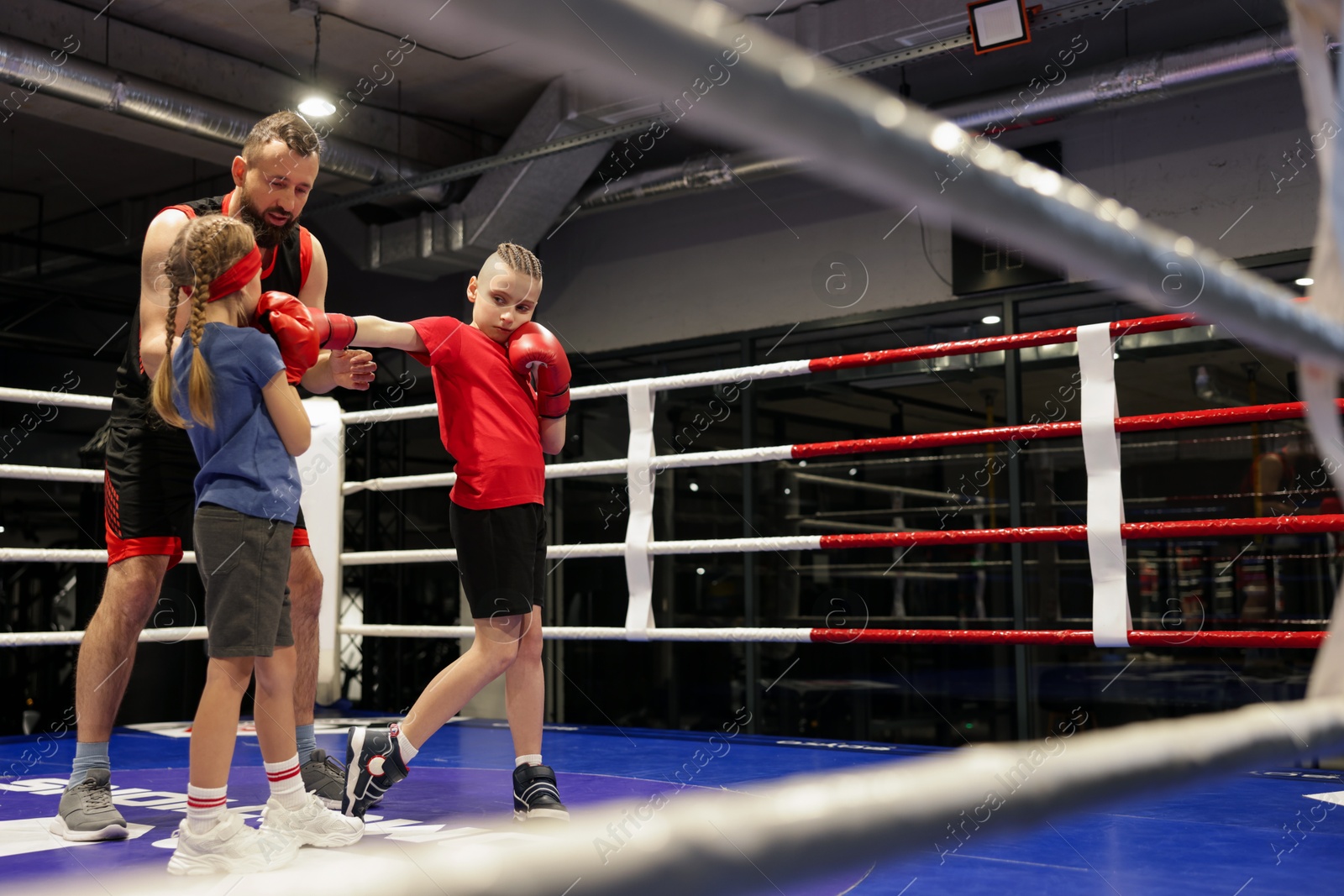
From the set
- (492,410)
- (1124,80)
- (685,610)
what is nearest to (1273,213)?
(1124,80)

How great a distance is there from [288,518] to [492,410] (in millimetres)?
408

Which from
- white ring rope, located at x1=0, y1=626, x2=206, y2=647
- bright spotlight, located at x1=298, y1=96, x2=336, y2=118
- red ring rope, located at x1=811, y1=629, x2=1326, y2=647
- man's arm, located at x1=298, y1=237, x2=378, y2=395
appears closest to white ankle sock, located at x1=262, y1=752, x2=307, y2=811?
man's arm, located at x1=298, y1=237, x2=378, y2=395

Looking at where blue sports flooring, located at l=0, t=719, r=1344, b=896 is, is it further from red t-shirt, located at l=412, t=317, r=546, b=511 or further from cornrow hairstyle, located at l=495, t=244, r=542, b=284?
cornrow hairstyle, located at l=495, t=244, r=542, b=284

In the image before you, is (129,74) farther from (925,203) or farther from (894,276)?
(925,203)

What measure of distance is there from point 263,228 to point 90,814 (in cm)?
88

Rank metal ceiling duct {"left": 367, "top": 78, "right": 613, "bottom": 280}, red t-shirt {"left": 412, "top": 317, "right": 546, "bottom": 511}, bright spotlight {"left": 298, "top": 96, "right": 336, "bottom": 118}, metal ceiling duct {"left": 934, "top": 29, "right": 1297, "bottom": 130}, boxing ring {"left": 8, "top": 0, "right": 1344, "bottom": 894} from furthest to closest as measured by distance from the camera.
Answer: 1. metal ceiling duct {"left": 367, "top": 78, "right": 613, "bottom": 280}
2. bright spotlight {"left": 298, "top": 96, "right": 336, "bottom": 118}
3. metal ceiling duct {"left": 934, "top": 29, "right": 1297, "bottom": 130}
4. red t-shirt {"left": 412, "top": 317, "right": 546, "bottom": 511}
5. boxing ring {"left": 8, "top": 0, "right": 1344, "bottom": 894}

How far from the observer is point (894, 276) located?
5.46m

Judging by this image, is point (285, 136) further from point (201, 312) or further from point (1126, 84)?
point (1126, 84)

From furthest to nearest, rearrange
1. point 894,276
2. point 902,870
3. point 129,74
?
point 894,276
point 129,74
point 902,870

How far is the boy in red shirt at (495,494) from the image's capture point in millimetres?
1672

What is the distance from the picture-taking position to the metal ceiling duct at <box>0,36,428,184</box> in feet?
14.3

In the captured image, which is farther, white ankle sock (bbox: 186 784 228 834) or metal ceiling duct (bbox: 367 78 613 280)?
metal ceiling duct (bbox: 367 78 613 280)

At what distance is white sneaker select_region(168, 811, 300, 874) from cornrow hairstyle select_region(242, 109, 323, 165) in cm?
94

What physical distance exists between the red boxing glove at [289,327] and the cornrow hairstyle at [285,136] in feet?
0.90
